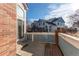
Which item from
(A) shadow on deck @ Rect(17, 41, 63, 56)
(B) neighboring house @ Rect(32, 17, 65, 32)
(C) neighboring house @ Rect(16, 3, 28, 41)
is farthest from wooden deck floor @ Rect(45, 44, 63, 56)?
(C) neighboring house @ Rect(16, 3, 28, 41)

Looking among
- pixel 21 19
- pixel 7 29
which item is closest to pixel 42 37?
pixel 21 19

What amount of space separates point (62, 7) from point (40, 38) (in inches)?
22.9

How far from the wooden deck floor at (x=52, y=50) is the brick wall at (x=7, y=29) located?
0.51 metres

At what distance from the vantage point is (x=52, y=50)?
94.1 inches

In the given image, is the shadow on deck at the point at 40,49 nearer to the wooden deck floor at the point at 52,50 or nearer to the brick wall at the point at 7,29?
the wooden deck floor at the point at 52,50

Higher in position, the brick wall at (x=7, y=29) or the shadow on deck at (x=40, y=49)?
the brick wall at (x=7, y=29)

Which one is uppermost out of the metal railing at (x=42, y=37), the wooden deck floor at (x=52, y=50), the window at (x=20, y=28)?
the window at (x=20, y=28)

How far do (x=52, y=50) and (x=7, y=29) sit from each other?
2.51 ft

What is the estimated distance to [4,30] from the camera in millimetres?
2309

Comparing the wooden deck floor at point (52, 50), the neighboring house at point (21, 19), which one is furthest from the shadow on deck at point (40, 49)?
the neighboring house at point (21, 19)

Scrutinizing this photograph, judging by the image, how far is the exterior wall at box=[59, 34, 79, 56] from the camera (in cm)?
225

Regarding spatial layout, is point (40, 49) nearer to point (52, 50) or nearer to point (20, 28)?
point (52, 50)

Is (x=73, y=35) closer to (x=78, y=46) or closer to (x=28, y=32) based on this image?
(x=78, y=46)

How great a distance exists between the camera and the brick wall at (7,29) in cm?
227
